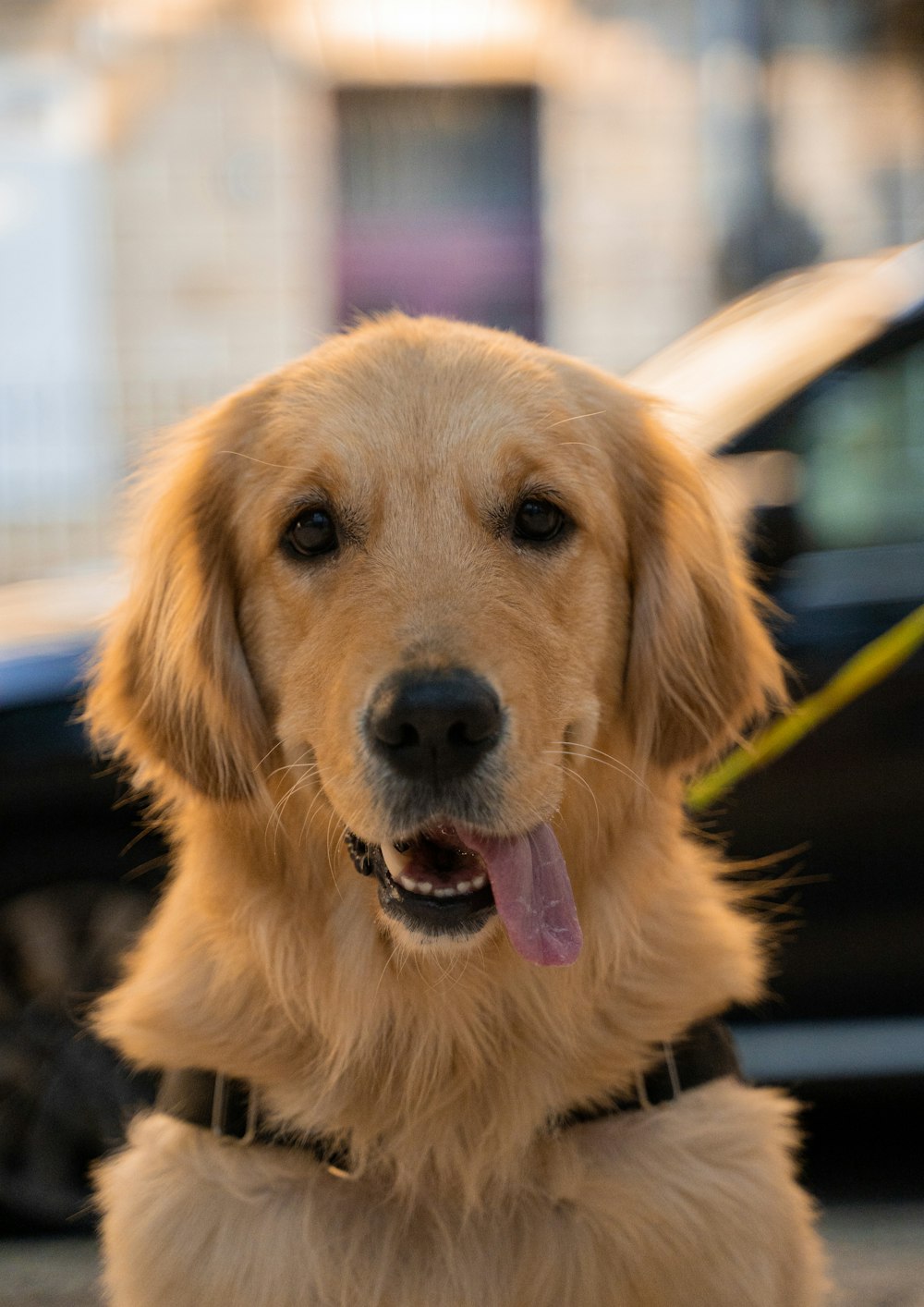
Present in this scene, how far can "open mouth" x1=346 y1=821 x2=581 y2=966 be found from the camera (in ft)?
7.42

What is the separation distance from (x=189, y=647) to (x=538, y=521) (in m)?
0.69

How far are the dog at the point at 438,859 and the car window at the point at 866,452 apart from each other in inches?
33.8

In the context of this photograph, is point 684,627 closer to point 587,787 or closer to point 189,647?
point 587,787

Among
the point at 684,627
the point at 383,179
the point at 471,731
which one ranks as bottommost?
the point at 471,731

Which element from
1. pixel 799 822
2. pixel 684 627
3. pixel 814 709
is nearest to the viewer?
pixel 684 627

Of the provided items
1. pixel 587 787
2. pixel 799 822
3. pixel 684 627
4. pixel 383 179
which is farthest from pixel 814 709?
pixel 383 179

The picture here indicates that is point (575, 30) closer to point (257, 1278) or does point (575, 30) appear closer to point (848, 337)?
point (848, 337)

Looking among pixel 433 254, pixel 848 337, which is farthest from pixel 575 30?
pixel 848 337

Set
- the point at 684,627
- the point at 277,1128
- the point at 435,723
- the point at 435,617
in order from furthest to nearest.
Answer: the point at 684,627
the point at 277,1128
the point at 435,617
the point at 435,723

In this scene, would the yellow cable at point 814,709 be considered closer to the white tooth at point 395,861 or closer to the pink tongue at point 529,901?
the pink tongue at point 529,901

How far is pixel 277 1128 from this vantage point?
2402 mm

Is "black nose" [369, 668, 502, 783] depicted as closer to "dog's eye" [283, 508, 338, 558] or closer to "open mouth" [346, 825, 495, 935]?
"open mouth" [346, 825, 495, 935]

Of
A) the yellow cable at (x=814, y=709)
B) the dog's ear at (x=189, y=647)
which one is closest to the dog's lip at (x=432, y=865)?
the dog's ear at (x=189, y=647)

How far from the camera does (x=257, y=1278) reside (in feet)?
7.55
